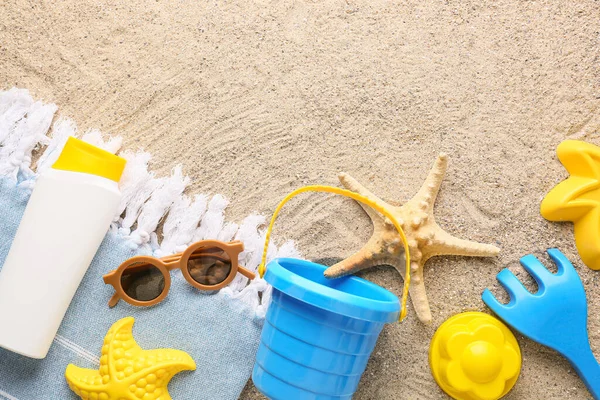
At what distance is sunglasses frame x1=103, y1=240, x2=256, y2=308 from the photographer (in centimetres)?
104

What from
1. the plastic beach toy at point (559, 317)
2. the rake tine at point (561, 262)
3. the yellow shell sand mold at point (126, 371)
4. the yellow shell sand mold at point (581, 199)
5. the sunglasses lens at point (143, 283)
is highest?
the yellow shell sand mold at point (581, 199)

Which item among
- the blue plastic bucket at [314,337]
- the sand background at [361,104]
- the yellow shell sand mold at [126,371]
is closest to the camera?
the blue plastic bucket at [314,337]

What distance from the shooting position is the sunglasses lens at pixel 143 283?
1.05 meters

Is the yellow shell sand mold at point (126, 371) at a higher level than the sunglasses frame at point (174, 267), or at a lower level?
lower

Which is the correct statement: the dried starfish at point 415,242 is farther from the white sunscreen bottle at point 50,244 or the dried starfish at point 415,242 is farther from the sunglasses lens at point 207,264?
the white sunscreen bottle at point 50,244

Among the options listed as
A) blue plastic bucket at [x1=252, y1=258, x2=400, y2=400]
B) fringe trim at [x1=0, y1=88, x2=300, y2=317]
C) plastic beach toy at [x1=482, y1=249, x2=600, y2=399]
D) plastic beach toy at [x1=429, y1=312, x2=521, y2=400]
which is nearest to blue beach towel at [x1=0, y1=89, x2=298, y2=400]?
fringe trim at [x1=0, y1=88, x2=300, y2=317]

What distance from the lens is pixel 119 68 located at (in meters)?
1.14

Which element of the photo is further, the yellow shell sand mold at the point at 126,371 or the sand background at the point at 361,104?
the sand background at the point at 361,104

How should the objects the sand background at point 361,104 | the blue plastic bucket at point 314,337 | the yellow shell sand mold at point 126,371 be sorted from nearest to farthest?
the blue plastic bucket at point 314,337 < the yellow shell sand mold at point 126,371 < the sand background at point 361,104

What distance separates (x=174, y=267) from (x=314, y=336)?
0.35 metres

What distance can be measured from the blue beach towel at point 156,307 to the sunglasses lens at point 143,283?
0.03 meters

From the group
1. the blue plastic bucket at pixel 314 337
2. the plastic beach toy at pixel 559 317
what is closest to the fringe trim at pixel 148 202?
the blue plastic bucket at pixel 314 337

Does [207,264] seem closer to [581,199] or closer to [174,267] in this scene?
[174,267]

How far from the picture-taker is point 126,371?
3.22ft
